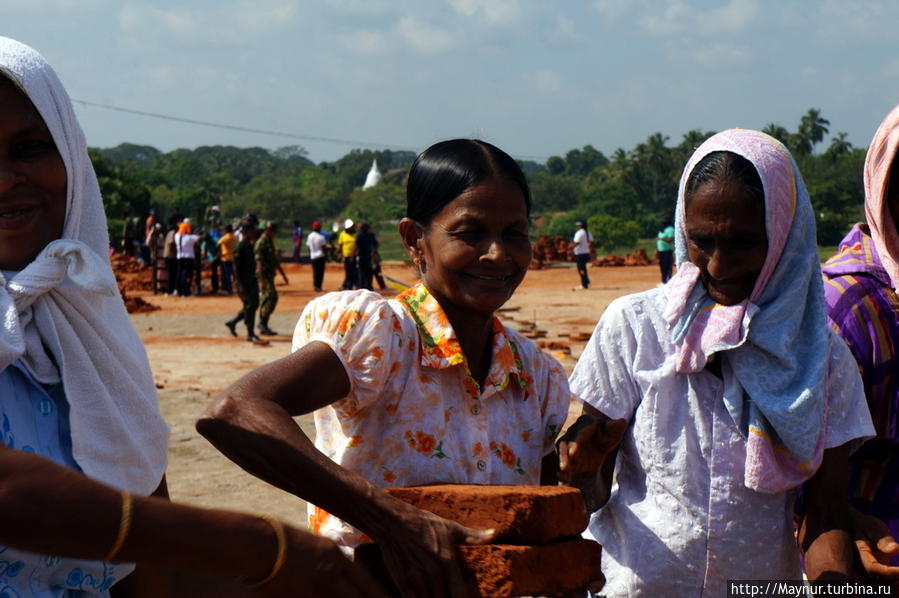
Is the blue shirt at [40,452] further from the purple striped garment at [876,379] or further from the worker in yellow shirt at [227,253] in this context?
the worker in yellow shirt at [227,253]

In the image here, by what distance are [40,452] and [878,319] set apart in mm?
2472

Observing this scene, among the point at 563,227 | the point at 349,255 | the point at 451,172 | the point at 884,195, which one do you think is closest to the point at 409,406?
the point at 451,172

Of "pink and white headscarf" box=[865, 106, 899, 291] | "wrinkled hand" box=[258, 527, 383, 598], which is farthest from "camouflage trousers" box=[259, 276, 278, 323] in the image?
"wrinkled hand" box=[258, 527, 383, 598]

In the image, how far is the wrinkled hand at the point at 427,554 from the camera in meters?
2.07

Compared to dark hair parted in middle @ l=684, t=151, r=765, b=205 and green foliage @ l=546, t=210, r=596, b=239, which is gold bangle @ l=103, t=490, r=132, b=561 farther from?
green foliage @ l=546, t=210, r=596, b=239

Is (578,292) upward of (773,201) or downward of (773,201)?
downward

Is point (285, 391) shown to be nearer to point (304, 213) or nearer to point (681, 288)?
point (681, 288)

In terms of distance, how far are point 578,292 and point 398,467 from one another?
23.9 m

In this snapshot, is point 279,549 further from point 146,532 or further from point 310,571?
point 146,532

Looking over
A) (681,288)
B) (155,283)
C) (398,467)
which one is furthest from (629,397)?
(155,283)

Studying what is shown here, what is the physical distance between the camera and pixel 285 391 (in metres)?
2.22

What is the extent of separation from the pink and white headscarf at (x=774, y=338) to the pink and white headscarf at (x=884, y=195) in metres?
0.40

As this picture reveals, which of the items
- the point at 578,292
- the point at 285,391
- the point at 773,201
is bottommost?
the point at 578,292

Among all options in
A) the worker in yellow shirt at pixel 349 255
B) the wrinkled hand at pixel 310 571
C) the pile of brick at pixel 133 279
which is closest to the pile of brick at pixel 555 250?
the pile of brick at pixel 133 279
